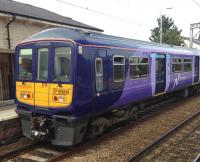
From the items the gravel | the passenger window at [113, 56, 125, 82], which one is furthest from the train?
the gravel

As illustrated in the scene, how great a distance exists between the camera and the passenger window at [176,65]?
48.3 ft

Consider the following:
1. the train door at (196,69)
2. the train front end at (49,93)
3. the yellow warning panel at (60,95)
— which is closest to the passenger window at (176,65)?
the train door at (196,69)

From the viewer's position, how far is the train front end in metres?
7.87

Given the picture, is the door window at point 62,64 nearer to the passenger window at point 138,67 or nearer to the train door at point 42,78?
the train door at point 42,78

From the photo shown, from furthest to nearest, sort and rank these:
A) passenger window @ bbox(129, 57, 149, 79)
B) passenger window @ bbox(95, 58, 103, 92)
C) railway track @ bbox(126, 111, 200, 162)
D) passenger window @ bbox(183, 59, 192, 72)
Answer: passenger window @ bbox(183, 59, 192, 72)
passenger window @ bbox(129, 57, 149, 79)
passenger window @ bbox(95, 58, 103, 92)
railway track @ bbox(126, 111, 200, 162)

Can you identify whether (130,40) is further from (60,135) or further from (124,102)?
(60,135)

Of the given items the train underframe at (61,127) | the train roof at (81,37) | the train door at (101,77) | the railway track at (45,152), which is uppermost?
the train roof at (81,37)

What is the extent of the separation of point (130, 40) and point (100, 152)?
4322 millimetres

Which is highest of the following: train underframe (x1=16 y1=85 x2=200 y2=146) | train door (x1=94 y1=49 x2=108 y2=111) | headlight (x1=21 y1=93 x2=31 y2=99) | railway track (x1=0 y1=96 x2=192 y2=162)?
train door (x1=94 y1=49 x2=108 y2=111)

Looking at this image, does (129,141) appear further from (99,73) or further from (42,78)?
(42,78)

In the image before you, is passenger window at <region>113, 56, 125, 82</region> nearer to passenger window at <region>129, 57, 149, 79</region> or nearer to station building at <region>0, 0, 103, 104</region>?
passenger window at <region>129, 57, 149, 79</region>

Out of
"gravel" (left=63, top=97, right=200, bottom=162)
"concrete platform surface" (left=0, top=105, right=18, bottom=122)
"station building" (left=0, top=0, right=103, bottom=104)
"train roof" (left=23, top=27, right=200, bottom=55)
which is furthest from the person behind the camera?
"station building" (left=0, top=0, right=103, bottom=104)

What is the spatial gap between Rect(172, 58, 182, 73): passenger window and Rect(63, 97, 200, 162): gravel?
226 centimetres

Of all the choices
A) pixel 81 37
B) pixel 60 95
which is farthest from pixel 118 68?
pixel 60 95
